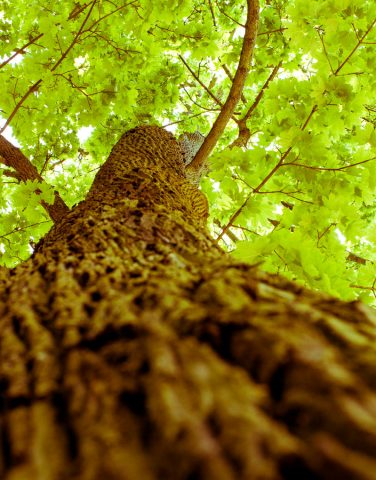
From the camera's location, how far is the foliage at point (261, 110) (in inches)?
78.6

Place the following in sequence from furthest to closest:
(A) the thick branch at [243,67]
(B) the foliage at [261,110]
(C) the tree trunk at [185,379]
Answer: (A) the thick branch at [243,67], (B) the foliage at [261,110], (C) the tree trunk at [185,379]

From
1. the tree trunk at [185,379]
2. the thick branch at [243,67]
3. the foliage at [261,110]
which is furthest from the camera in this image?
the thick branch at [243,67]

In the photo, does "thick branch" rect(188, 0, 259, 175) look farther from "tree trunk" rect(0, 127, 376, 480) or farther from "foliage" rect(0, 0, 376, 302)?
"tree trunk" rect(0, 127, 376, 480)

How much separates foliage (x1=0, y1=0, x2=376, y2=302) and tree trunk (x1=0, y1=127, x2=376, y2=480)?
1.04 meters

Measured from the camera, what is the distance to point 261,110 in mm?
4445

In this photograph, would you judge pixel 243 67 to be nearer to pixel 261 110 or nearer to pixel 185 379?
pixel 261 110

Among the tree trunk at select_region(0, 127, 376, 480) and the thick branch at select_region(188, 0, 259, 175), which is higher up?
the thick branch at select_region(188, 0, 259, 175)

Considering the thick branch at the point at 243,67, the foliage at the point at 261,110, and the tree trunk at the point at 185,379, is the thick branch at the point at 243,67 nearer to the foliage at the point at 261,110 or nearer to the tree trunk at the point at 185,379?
the foliage at the point at 261,110

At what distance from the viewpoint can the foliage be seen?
200 centimetres

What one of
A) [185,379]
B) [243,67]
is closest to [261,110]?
[243,67]

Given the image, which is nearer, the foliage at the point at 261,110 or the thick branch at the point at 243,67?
the foliage at the point at 261,110

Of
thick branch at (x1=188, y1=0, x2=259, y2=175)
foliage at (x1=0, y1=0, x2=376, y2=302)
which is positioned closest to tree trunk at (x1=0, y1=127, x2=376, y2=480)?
foliage at (x1=0, y1=0, x2=376, y2=302)

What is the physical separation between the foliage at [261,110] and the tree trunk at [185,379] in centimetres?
104

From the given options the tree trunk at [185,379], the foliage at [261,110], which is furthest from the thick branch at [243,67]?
the tree trunk at [185,379]
